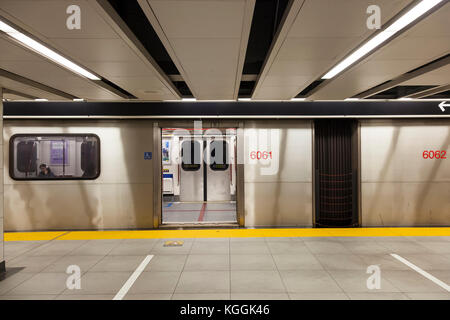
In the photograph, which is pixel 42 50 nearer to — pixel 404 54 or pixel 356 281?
pixel 404 54

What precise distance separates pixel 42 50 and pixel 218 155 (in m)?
7.05

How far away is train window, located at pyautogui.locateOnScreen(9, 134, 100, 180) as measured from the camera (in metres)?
6.06

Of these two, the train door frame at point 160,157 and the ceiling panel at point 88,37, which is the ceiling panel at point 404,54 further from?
the ceiling panel at point 88,37

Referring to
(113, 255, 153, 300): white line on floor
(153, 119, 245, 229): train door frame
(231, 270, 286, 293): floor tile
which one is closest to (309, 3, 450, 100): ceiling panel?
(153, 119, 245, 229): train door frame

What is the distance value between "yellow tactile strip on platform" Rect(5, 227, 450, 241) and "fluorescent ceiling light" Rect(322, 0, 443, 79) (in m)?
3.53

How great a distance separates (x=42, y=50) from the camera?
287 centimetres

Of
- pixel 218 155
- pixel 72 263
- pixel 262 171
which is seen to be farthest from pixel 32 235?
pixel 218 155

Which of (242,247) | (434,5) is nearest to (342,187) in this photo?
(242,247)

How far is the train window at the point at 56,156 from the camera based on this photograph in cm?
606

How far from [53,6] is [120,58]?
103 centimetres

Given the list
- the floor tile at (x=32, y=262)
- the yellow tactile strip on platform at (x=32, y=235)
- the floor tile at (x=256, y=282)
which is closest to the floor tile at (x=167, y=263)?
the floor tile at (x=256, y=282)

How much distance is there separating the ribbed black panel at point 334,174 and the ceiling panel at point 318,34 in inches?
108

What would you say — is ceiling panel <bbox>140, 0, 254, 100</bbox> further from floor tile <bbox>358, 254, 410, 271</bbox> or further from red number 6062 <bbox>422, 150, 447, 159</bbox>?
red number 6062 <bbox>422, 150, 447, 159</bbox>

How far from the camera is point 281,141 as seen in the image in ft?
20.3
